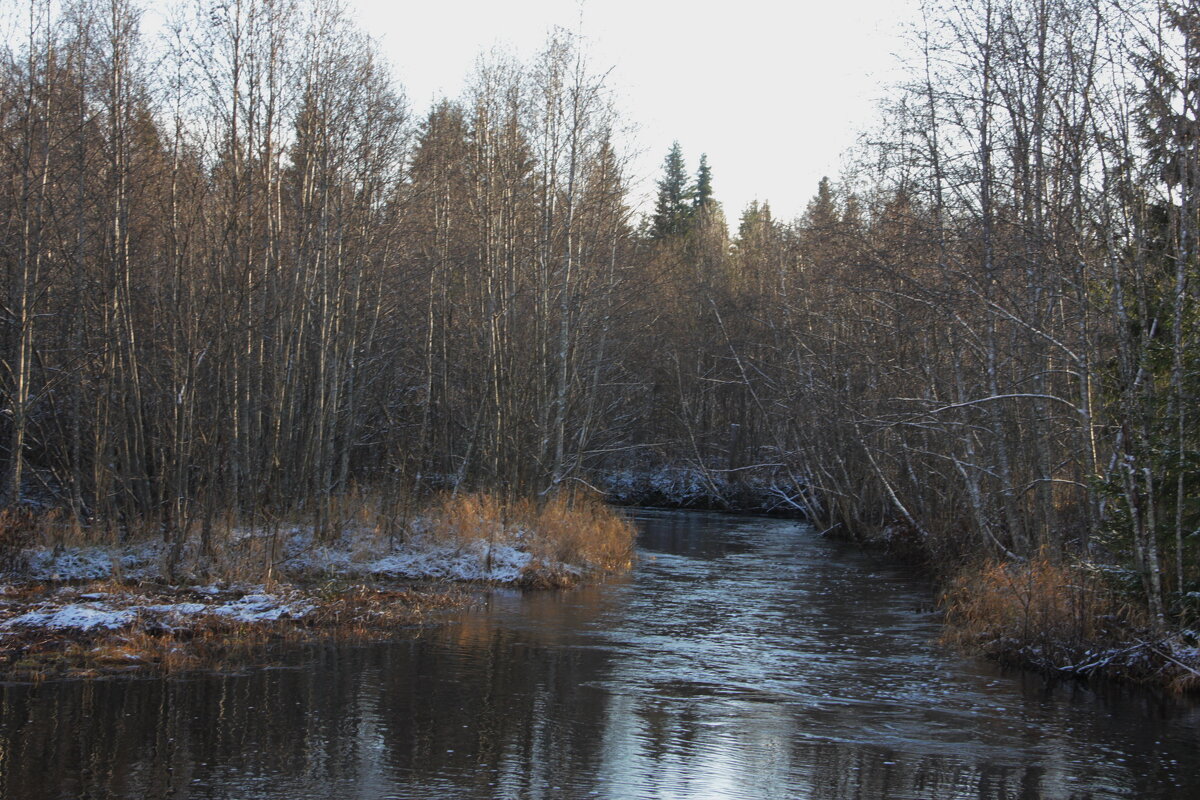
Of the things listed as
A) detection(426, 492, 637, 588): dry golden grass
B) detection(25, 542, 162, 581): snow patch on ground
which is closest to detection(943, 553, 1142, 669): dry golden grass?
detection(426, 492, 637, 588): dry golden grass

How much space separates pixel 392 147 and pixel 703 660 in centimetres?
1210

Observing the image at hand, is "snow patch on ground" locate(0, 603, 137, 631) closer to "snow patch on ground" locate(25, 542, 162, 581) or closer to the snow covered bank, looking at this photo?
"snow patch on ground" locate(25, 542, 162, 581)

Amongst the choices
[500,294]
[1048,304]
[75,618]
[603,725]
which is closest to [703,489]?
[500,294]

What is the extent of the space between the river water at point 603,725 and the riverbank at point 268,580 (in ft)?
3.07

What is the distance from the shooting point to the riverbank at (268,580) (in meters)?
10.9

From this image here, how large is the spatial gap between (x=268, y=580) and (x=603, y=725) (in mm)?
6883

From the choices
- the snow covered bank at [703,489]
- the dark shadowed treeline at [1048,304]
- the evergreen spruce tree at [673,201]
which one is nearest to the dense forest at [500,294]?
the dark shadowed treeline at [1048,304]

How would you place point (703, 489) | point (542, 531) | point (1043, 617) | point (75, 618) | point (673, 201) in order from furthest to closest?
1. point (673, 201)
2. point (703, 489)
3. point (542, 531)
4. point (1043, 617)
5. point (75, 618)

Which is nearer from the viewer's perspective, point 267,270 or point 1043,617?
point 1043,617

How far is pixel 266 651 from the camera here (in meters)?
11.3

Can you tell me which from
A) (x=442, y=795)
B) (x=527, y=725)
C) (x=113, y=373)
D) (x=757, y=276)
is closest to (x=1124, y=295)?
(x=527, y=725)

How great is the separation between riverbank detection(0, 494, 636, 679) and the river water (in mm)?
935

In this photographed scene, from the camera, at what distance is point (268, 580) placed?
46.6 feet

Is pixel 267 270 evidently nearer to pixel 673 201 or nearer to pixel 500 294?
pixel 500 294
